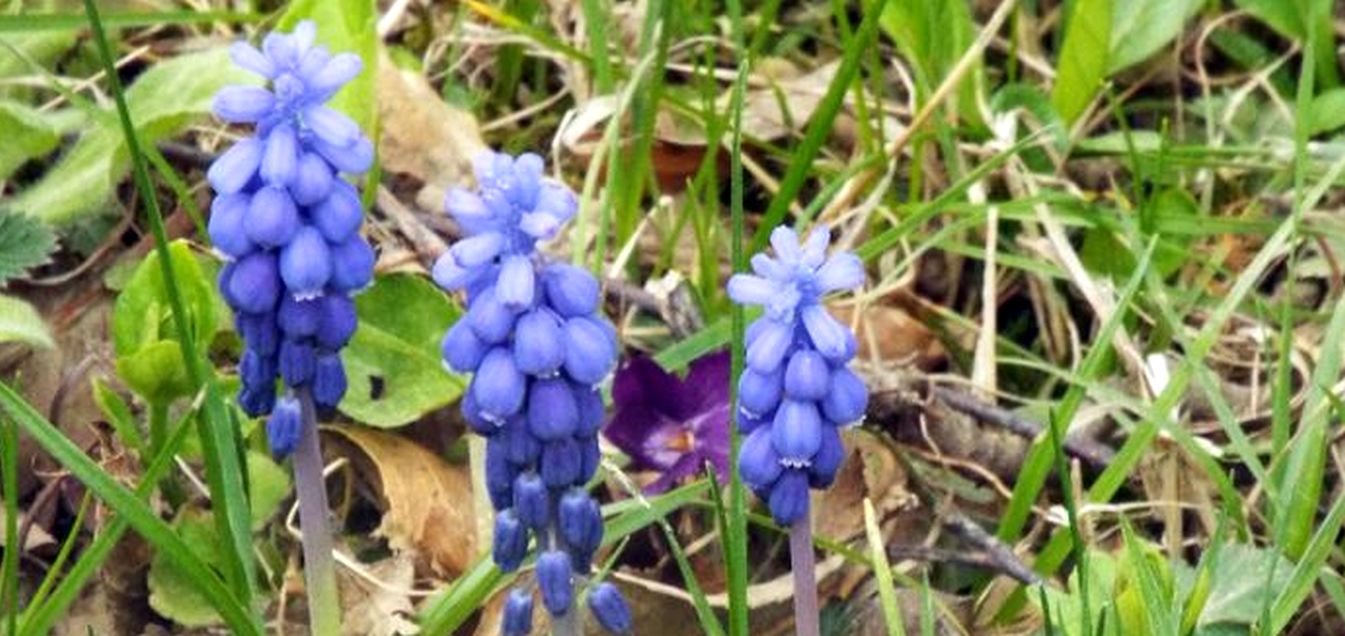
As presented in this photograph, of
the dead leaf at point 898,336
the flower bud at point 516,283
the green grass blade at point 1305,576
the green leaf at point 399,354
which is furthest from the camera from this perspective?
the dead leaf at point 898,336

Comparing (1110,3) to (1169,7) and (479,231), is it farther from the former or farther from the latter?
(479,231)

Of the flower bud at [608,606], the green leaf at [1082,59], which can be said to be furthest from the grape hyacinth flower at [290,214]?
the green leaf at [1082,59]

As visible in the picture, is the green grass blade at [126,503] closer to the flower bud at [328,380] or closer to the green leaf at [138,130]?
the flower bud at [328,380]

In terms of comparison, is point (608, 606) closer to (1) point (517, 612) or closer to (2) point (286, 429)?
(1) point (517, 612)

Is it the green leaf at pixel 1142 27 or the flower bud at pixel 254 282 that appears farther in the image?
the green leaf at pixel 1142 27

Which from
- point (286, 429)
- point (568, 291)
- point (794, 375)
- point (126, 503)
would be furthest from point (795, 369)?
point (126, 503)

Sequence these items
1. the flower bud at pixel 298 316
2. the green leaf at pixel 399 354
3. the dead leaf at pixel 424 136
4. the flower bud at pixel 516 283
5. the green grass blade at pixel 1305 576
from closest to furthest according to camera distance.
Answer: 1. the flower bud at pixel 516 283
2. the flower bud at pixel 298 316
3. the green grass blade at pixel 1305 576
4. the green leaf at pixel 399 354
5. the dead leaf at pixel 424 136

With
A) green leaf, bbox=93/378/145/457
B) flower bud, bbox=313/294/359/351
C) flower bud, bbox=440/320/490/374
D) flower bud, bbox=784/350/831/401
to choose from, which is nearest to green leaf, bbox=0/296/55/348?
green leaf, bbox=93/378/145/457

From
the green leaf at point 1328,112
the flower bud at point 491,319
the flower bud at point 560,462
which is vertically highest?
the flower bud at point 491,319
